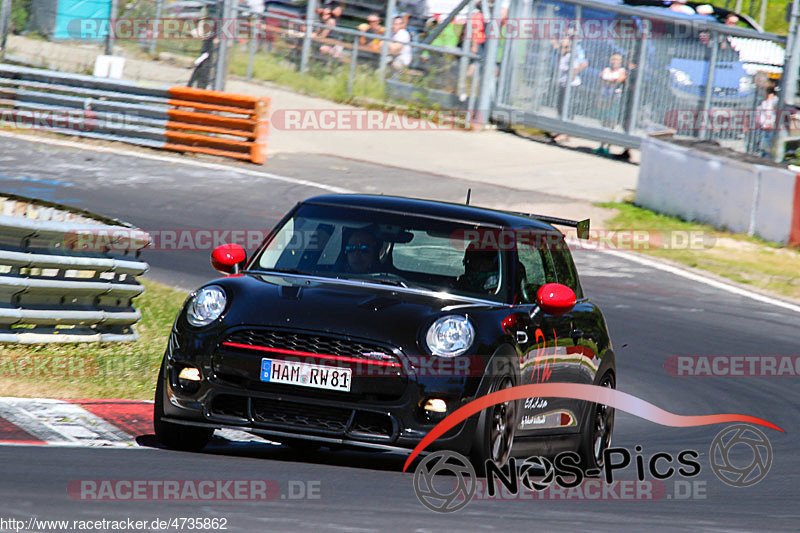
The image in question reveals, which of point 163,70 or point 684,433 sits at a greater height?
point 163,70

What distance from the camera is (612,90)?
987 inches

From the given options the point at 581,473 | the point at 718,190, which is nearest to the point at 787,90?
the point at 718,190

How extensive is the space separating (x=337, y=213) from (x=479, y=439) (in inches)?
71.8

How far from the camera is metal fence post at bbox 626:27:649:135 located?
2453 cm

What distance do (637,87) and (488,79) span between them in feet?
10.9

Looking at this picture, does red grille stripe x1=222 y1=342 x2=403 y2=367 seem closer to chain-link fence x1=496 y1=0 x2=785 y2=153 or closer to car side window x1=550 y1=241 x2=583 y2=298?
car side window x1=550 y1=241 x2=583 y2=298

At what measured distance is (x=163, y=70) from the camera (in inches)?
988

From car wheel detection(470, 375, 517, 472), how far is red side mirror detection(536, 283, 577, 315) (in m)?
0.56

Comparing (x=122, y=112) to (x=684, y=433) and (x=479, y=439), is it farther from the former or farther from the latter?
(x=479, y=439)

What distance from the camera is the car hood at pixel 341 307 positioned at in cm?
618

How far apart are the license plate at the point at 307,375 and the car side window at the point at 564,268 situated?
2015 mm

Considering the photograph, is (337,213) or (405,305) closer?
(405,305)

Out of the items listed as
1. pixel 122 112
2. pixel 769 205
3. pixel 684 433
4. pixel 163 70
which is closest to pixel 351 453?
pixel 684 433

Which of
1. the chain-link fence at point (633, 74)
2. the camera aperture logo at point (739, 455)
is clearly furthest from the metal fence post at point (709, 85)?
the camera aperture logo at point (739, 455)
